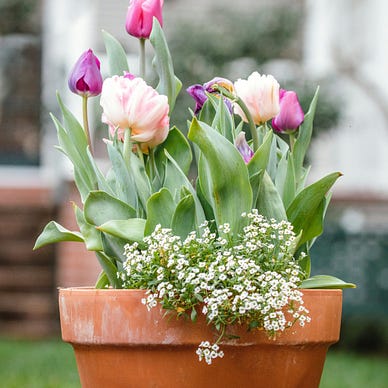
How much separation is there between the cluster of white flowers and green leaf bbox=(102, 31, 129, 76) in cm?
47

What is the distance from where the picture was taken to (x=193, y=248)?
1851mm

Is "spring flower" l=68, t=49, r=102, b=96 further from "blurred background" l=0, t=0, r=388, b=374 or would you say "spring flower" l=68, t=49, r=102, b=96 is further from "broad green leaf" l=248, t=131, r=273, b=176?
"blurred background" l=0, t=0, r=388, b=374

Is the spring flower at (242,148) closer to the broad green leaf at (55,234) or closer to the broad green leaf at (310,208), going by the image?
the broad green leaf at (310,208)

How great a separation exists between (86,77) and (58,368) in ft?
11.6

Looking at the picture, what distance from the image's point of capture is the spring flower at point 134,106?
193 cm

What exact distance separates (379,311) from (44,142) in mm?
2717

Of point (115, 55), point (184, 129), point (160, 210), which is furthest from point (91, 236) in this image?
point (184, 129)

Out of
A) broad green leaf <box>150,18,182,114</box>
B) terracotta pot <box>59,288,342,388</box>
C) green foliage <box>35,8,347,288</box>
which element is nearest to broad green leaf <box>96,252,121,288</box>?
green foliage <box>35,8,347,288</box>

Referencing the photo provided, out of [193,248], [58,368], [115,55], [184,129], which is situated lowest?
[58,368]

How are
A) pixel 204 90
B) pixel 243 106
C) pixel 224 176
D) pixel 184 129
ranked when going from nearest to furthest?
pixel 224 176
pixel 243 106
pixel 204 90
pixel 184 129

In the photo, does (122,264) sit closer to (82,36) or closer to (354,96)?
(82,36)

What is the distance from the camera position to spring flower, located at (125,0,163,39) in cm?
208

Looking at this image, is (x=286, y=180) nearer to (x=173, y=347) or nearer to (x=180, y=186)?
(x=180, y=186)

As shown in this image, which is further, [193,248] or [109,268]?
[109,268]
